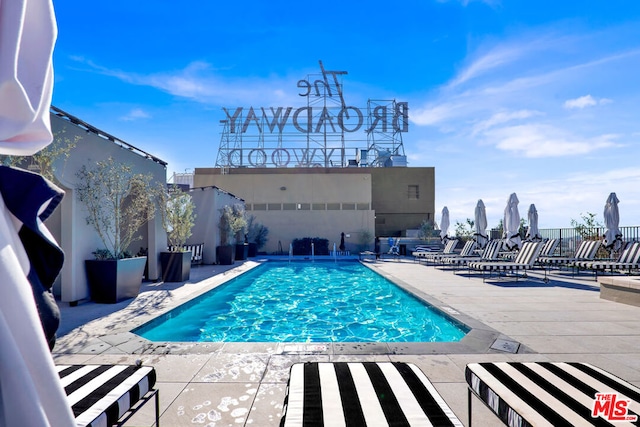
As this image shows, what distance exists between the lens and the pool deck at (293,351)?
2.47 meters

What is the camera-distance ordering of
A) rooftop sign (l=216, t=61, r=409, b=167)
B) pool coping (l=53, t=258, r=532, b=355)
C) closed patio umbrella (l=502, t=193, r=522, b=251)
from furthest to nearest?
rooftop sign (l=216, t=61, r=409, b=167)
closed patio umbrella (l=502, t=193, r=522, b=251)
pool coping (l=53, t=258, r=532, b=355)

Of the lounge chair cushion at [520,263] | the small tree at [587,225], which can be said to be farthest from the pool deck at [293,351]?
the small tree at [587,225]

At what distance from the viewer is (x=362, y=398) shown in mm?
1646

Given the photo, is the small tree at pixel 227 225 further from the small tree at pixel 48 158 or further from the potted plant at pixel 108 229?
the small tree at pixel 48 158

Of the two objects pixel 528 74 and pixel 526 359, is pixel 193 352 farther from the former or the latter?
pixel 528 74

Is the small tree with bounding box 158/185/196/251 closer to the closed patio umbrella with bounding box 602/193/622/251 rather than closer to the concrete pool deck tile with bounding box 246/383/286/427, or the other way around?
the concrete pool deck tile with bounding box 246/383/286/427

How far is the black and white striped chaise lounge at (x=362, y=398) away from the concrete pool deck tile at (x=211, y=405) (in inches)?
29.3

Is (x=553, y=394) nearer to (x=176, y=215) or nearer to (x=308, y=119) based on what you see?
(x=176, y=215)

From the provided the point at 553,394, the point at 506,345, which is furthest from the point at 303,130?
the point at 553,394

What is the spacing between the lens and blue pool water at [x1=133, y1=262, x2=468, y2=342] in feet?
16.4

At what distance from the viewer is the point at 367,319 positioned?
6.04m

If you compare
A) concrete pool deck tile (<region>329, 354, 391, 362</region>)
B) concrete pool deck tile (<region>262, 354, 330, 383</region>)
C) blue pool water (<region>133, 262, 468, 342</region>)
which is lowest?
blue pool water (<region>133, 262, 468, 342</region>)

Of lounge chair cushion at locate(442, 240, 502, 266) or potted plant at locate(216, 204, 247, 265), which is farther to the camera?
potted plant at locate(216, 204, 247, 265)

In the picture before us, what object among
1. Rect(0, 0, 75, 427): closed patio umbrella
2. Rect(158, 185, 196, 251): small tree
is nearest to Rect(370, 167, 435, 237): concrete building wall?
Answer: Rect(158, 185, 196, 251): small tree
